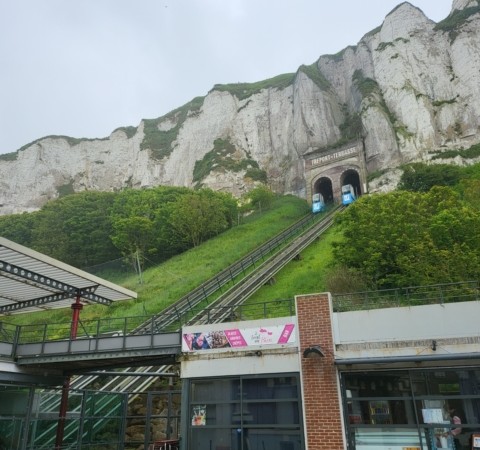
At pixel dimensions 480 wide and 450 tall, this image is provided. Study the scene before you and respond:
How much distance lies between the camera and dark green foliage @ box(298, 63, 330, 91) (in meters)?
81.6

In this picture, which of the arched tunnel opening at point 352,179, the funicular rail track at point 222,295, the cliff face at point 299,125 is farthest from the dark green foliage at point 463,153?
the funicular rail track at point 222,295

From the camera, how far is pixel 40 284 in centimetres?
1806

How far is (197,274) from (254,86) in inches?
2811

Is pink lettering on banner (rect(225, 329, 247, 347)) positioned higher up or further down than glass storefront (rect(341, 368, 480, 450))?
higher up

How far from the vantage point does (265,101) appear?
9019cm

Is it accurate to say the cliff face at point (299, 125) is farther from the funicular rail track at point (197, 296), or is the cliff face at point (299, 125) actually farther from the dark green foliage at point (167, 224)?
the dark green foliage at point (167, 224)

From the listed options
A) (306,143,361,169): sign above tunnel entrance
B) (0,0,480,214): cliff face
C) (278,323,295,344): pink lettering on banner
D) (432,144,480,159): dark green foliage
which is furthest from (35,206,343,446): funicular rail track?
(0,0,480,214): cliff face

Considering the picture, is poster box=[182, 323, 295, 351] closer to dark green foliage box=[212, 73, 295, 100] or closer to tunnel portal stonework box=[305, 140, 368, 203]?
tunnel portal stonework box=[305, 140, 368, 203]

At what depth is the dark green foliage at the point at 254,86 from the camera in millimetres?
91312

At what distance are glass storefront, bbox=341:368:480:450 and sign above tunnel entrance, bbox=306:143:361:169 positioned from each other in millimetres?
55885

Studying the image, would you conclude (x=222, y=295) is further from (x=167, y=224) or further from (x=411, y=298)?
(x=167, y=224)

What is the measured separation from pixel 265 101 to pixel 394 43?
2788 centimetres

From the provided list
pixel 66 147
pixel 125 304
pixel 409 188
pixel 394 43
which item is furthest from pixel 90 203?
pixel 394 43

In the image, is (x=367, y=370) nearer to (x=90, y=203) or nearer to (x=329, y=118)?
(x=90, y=203)
